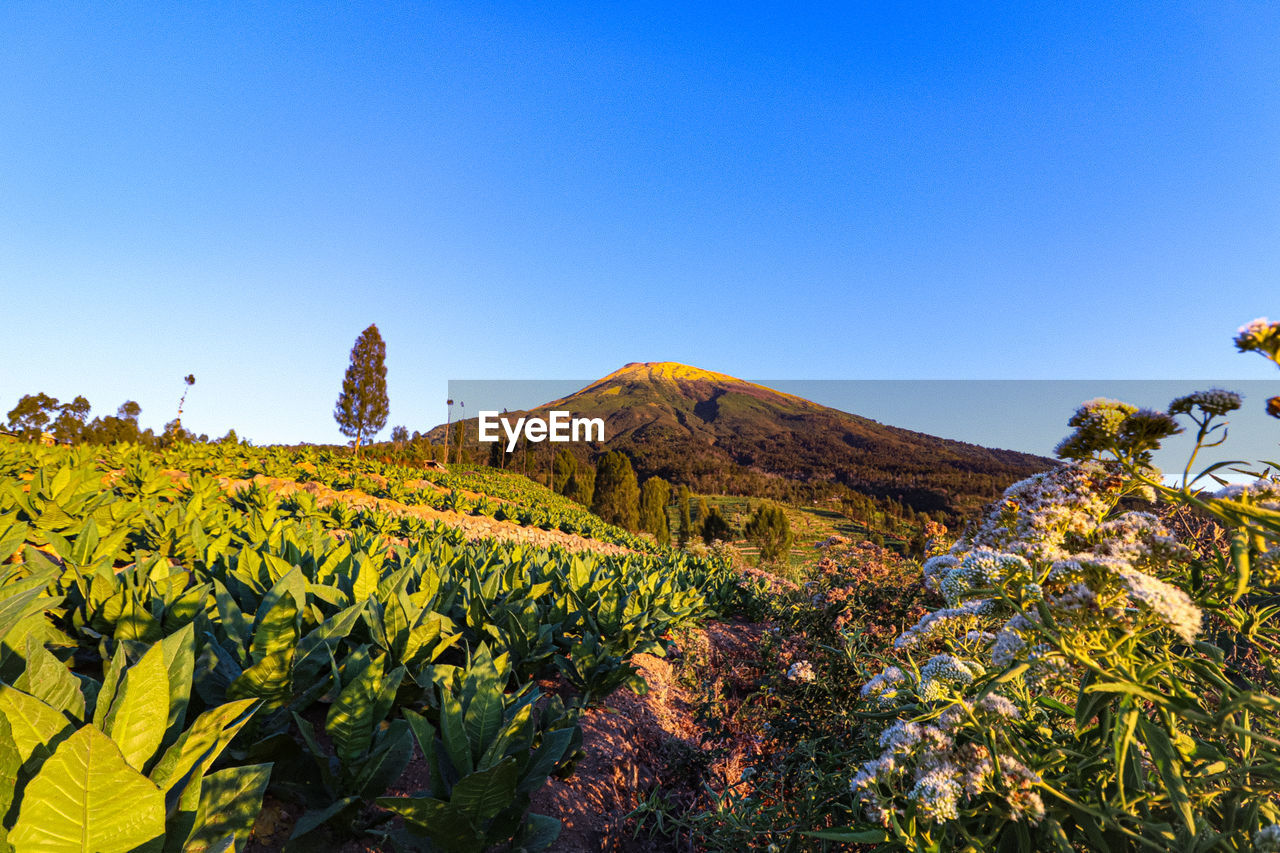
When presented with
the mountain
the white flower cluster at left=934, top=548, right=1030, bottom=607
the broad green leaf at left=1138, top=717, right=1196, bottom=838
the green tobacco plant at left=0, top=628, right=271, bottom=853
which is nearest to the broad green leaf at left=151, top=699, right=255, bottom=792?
the green tobacco plant at left=0, top=628, right=271, bottom=853

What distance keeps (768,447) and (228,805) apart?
316 ft

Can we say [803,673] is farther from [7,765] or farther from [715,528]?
[715,528]

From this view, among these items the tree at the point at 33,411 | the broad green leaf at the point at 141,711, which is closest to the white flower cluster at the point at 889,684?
the broad green leaf at the point at 141,711

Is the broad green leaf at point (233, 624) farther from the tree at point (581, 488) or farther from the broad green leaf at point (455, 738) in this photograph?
the tree at point (581, 488)

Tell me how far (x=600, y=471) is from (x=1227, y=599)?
3236 cm

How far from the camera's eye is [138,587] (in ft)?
7.60

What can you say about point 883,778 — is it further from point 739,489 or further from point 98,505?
point 739,489

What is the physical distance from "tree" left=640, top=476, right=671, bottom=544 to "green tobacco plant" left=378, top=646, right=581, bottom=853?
27.3 metres

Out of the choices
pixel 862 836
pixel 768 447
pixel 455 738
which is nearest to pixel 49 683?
pixel 455 738

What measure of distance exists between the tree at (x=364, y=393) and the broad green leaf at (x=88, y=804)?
3451 cm

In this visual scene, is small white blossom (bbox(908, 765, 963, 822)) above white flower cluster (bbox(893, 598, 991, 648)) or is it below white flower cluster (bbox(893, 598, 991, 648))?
below

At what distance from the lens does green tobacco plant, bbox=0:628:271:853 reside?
887mm

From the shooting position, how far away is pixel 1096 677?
1.00 meters

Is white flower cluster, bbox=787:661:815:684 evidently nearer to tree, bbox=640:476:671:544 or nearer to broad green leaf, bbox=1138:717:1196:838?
broad green leaf, bbox=1138:717:1196:838
